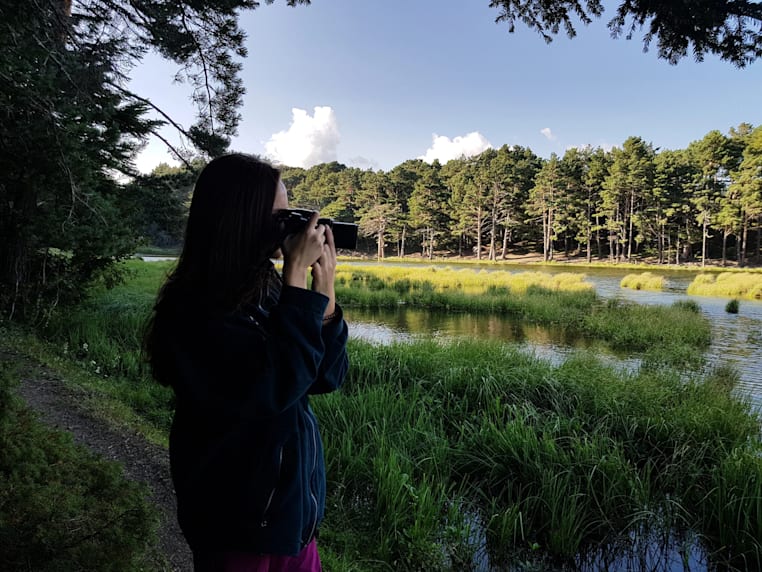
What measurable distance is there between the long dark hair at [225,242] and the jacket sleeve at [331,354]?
0.22 m

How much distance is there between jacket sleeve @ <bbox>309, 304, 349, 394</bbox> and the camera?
118 cm

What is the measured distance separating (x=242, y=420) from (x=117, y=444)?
126 inches

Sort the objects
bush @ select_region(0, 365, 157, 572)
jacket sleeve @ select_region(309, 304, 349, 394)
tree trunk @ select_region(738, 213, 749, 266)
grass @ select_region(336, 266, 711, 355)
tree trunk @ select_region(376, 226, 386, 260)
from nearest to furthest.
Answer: jacket sleeve @ select_region(309, 304, 349, 394)
bush @ select_region(0, 365, 157, 572)
grass @ select_region(336, 266, 711, 355)
tree trunk @ select_region(738, 213, 749, 266)
tree trunk @ select_region(376, 226, 386, 260)

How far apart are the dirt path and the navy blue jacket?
1.57 metres

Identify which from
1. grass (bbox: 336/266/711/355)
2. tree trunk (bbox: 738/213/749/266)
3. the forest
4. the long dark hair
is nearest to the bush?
the long dark hair

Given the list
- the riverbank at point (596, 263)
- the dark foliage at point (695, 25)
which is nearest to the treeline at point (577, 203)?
the riverbank at point (596, 263)

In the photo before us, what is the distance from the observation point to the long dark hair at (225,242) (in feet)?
3.14

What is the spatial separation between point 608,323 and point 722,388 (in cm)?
637

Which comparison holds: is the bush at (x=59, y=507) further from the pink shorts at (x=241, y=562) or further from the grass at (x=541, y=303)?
the grass at (x=541, y=303)

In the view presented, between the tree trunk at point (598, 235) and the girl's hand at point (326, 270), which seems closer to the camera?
the girl's hand at point (326, 270)

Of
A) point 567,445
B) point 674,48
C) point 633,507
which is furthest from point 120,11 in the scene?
point 633,507

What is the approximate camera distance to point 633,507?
12.0 ft

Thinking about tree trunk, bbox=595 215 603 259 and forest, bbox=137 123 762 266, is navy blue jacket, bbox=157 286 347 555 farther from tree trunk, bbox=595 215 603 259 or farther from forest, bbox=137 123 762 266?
tree trunk, bbox=595 215 603 259

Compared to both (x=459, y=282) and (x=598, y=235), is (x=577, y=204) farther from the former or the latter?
(x=459, y=282)
